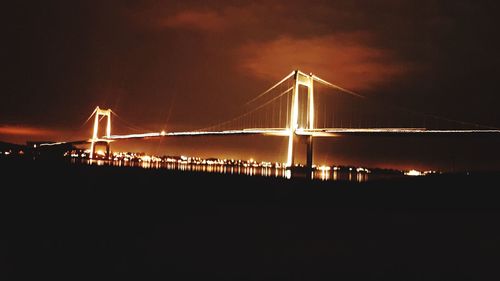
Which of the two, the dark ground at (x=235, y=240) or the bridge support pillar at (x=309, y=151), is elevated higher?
the bridge support pillar at (x=309, y=151)

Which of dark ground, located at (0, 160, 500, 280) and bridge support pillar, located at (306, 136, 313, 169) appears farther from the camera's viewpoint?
bridge support pillar, located at (306, 136, 313, 169)

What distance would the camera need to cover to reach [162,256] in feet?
15.3

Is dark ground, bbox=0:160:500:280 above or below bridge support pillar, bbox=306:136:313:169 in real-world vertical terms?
below

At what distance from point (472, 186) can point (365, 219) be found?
23.4 feet

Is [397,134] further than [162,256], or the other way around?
[397,134]

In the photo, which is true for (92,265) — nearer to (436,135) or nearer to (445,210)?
(445,210)

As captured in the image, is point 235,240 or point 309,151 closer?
point 235,240

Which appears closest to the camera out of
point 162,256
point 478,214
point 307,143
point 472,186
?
point 162,256

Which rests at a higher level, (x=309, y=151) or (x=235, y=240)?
(x=309, y=151)

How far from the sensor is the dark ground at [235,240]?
4324mm

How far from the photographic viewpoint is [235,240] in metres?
5.58

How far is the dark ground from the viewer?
4324mm

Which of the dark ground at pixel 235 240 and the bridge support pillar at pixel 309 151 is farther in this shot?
the bridge support pillar at pixel 309 151

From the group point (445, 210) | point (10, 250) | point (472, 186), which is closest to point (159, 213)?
point (10, 250)
